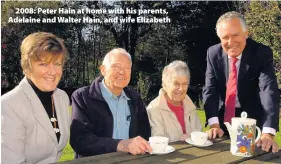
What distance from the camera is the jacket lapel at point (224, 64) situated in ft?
10.1

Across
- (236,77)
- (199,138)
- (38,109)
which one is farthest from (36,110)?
(236,77)

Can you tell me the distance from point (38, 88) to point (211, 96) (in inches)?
58.8

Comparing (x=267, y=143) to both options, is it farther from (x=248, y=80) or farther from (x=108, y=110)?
(x=108, y=110)

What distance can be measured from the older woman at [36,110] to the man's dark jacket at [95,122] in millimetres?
100

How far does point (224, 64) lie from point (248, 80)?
0.80 ft

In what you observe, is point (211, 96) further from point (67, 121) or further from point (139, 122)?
point (67, 121)

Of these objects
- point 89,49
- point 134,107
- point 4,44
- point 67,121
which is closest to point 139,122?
point 134,107

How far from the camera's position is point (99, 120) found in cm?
267

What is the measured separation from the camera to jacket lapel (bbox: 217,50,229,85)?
3.07m

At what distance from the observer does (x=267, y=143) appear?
2436mm

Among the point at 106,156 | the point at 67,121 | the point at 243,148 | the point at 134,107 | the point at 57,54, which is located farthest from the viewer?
the point at 134,107

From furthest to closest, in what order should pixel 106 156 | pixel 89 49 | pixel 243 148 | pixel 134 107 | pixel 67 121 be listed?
1. pixel 89 49
2. pixel 134 107
3. pixel 67 121
4. pixel 243 148
5. pixel 106 156

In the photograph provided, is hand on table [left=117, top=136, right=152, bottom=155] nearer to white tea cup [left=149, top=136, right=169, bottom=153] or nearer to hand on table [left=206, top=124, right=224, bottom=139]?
white tea cup [left=149, top=136, right=169, bottom=153]

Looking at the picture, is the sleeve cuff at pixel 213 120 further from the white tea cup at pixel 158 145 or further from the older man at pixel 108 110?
the white tea cup at pixel 158 145
